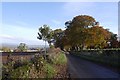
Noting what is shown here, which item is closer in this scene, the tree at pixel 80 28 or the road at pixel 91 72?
the road at pixel 91 72

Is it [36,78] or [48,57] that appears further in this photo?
[48,57]

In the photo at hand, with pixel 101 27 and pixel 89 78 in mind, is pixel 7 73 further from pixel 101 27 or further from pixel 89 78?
pixel 101 27

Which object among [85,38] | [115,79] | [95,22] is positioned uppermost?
[95,22]

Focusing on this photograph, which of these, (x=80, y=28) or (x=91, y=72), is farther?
(x=80, y=28)

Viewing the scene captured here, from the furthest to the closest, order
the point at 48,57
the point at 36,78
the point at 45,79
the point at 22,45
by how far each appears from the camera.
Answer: the point at 22,45 < the point at 48,57 < the point at 45,79 < the point at 36,78

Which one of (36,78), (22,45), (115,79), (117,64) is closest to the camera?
(36,78)

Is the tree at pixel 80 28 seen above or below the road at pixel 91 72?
above

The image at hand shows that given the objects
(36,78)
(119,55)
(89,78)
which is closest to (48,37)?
(119,55)

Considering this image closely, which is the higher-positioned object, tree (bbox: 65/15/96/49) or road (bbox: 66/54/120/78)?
tree (bbox: 65/15/96/49)

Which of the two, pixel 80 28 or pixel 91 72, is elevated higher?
pixel 80 28

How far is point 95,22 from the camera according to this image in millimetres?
69562

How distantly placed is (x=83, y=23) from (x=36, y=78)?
57.5 meters

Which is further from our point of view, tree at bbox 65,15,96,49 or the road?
tree at bbox 65,15,96,49

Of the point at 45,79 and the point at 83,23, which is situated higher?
the point at 83,23
